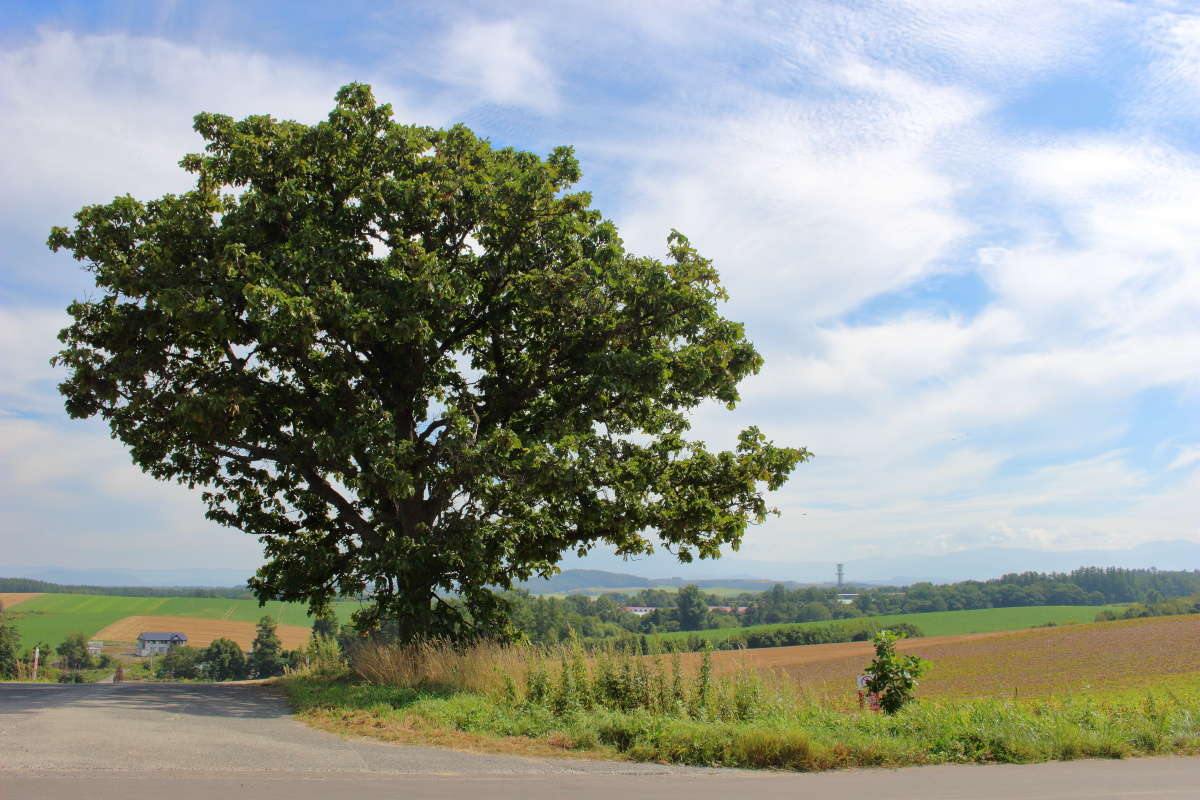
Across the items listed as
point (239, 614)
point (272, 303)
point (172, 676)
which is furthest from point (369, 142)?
point (239, 614)

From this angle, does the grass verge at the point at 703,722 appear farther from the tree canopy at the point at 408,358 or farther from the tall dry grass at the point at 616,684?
the tree canopy at the point at 408,358

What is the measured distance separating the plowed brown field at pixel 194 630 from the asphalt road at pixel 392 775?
71793 millimetres

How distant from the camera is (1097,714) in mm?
10914

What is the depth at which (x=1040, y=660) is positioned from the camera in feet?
130

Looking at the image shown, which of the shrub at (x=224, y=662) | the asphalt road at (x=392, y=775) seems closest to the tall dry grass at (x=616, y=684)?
the asphalt road at (x=392, y=775)

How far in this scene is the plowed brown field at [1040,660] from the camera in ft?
99.1

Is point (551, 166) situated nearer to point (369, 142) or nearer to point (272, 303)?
point (369, 142)

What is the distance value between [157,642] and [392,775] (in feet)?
284

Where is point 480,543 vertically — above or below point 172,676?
above

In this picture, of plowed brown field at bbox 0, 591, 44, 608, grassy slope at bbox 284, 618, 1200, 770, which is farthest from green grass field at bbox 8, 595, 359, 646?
grassy slope at bbox 284, 618, 1200, 770

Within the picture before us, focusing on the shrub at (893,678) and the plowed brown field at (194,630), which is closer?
the shrub at (893,678)

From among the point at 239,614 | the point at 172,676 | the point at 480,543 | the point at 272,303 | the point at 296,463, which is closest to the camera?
the point at 272,303

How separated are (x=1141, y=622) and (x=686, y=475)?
58.1m

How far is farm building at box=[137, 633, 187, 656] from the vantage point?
77.8 meters
